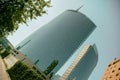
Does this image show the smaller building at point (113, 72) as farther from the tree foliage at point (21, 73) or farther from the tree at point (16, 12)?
the tree at point (16, 12)

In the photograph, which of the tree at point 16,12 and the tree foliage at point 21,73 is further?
the tree foliage at point 21,73

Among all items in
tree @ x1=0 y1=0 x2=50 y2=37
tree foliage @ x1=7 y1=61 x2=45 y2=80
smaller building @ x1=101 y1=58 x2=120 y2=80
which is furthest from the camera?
smaller building @ x1=101 y1=58 x2=120 y2=80

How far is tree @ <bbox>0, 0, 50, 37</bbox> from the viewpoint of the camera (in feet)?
110

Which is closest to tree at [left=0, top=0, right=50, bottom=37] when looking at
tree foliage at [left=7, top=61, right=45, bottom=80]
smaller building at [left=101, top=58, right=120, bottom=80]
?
tree foliage at [left=7, top=61, right=45, bottom=80]

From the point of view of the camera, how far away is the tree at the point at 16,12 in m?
33.4

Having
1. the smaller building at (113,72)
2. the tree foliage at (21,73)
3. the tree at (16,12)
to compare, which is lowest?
the smaller building at (113,72)

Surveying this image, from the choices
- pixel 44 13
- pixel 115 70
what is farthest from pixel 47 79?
pixel 44 13

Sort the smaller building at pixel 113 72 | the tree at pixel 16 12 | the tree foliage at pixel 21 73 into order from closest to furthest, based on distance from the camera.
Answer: the tree at pixel 16 12 < the tree foliage at pixel 21 73 < the smaller building at pixel 113 72

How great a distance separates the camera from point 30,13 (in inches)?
1425

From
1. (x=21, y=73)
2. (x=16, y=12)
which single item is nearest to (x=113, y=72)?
(x=21, y=73)

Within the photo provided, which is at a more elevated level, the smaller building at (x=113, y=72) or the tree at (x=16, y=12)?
the tree at (x=16, y=12)

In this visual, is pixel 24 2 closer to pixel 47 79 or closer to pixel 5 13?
pixel 5 13

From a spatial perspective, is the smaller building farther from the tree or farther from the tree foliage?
the tree

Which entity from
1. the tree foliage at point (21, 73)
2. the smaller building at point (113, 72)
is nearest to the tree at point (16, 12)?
the tree foliage at point (21, 73)
